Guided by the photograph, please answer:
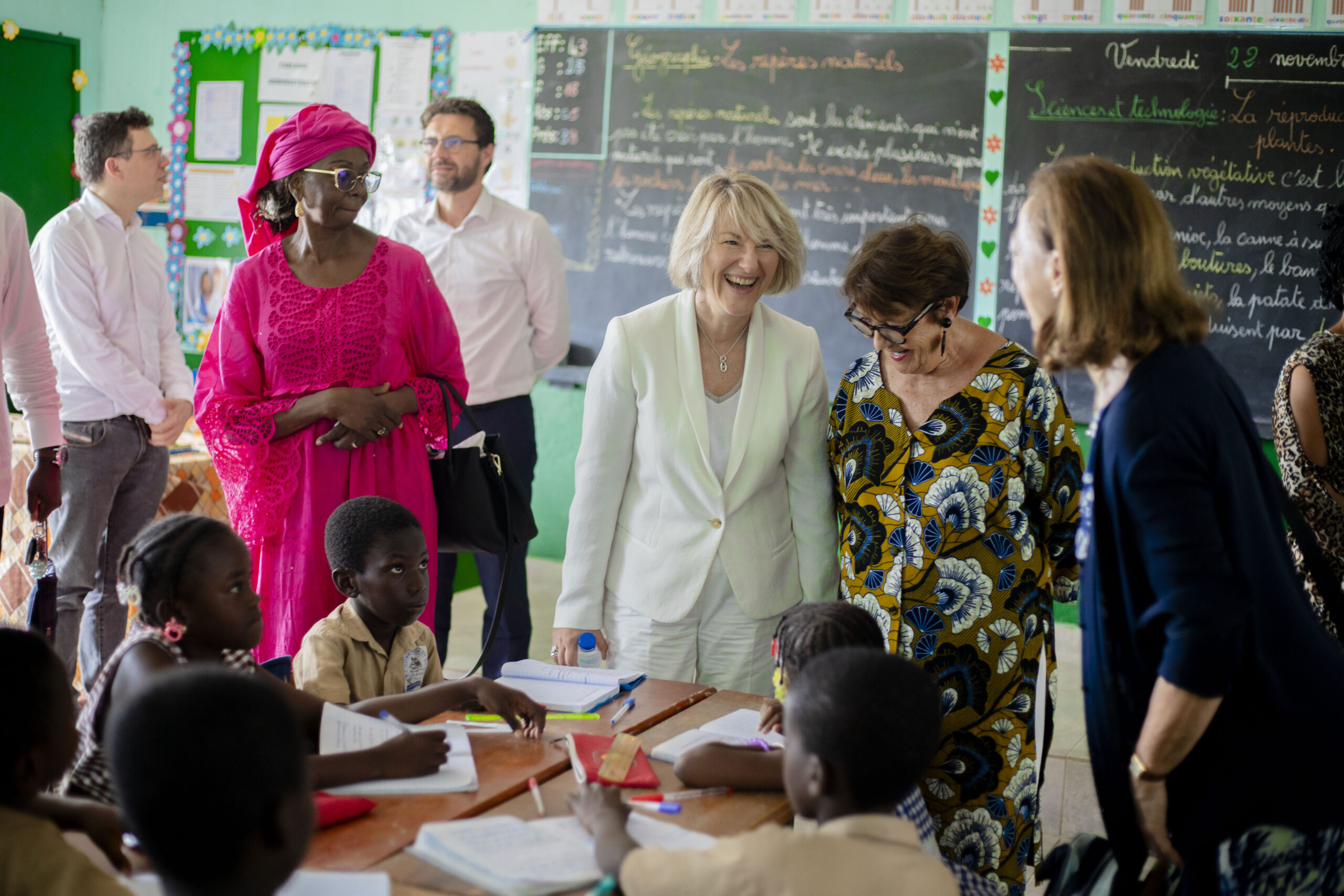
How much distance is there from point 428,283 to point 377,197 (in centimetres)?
331

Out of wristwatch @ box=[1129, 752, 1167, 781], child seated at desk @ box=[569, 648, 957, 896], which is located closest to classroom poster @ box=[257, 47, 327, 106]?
child seated at desk @ box=[569, 648, 957, 896]

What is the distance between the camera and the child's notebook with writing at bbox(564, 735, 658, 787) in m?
1.64

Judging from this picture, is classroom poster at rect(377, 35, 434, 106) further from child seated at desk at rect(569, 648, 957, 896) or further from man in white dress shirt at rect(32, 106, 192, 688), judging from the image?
child seated at desk at rect(569, 648, 957, 896)

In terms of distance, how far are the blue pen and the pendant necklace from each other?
0.72m

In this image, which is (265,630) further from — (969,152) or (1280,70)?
(1280,70)

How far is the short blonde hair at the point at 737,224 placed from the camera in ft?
7.45

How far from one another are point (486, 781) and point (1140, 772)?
89 centimetres

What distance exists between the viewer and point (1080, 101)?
14.4ft

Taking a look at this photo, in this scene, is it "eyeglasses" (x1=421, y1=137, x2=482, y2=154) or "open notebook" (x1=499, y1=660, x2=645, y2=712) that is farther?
"eyeglasses" (x1=421, y1=137, x2=482, y2=154)

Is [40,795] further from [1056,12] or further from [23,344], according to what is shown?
[1056,12]

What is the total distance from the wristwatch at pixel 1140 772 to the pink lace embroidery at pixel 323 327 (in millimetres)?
1727

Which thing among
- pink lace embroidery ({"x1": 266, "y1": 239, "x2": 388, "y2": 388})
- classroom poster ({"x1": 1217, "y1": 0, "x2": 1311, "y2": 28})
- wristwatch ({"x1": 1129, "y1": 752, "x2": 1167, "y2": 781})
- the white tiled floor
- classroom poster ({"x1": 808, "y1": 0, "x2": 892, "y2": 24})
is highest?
classroom poster ({"x1": 808, "y1": 0, "x2": 892, "y2": 24})

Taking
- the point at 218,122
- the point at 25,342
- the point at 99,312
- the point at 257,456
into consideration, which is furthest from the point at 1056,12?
the point at 218,122

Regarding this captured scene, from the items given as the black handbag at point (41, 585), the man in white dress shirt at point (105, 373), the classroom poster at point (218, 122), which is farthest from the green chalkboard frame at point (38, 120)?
the black handbag at point (41, 585)
